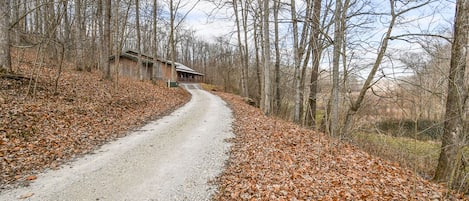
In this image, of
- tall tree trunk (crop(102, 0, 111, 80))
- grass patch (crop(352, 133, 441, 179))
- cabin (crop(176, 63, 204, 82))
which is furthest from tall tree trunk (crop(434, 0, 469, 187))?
cabin (crop(176, 63, 204, 82))

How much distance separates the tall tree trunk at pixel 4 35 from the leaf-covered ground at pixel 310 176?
8719mm

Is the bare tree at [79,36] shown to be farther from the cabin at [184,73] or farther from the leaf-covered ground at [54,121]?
the cabin at [184,73]

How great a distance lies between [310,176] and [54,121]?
7.32 metres

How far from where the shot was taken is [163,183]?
4.27 meters

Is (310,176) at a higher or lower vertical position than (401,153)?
higher

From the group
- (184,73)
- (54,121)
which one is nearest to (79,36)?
(54,121)

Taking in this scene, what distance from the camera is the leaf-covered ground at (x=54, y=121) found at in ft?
16.0

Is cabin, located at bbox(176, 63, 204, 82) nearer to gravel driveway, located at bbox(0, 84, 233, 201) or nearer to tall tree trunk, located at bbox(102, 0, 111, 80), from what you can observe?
tall tree trunk, located at bbox(102, 0, 111, 80)

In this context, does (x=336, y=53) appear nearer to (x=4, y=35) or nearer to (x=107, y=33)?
(x=4, y=35)

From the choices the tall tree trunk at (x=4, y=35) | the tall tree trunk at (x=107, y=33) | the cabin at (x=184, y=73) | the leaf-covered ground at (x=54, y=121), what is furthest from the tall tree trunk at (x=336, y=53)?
the cabin at (x=184, y=73)

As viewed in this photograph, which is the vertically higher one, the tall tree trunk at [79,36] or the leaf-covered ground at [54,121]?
the tall tree trunk at [79,36]

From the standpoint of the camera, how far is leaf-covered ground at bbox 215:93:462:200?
4.05m

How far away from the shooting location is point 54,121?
6.85 metres

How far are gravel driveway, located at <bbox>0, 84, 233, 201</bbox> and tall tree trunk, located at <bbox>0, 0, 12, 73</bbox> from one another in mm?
5606
